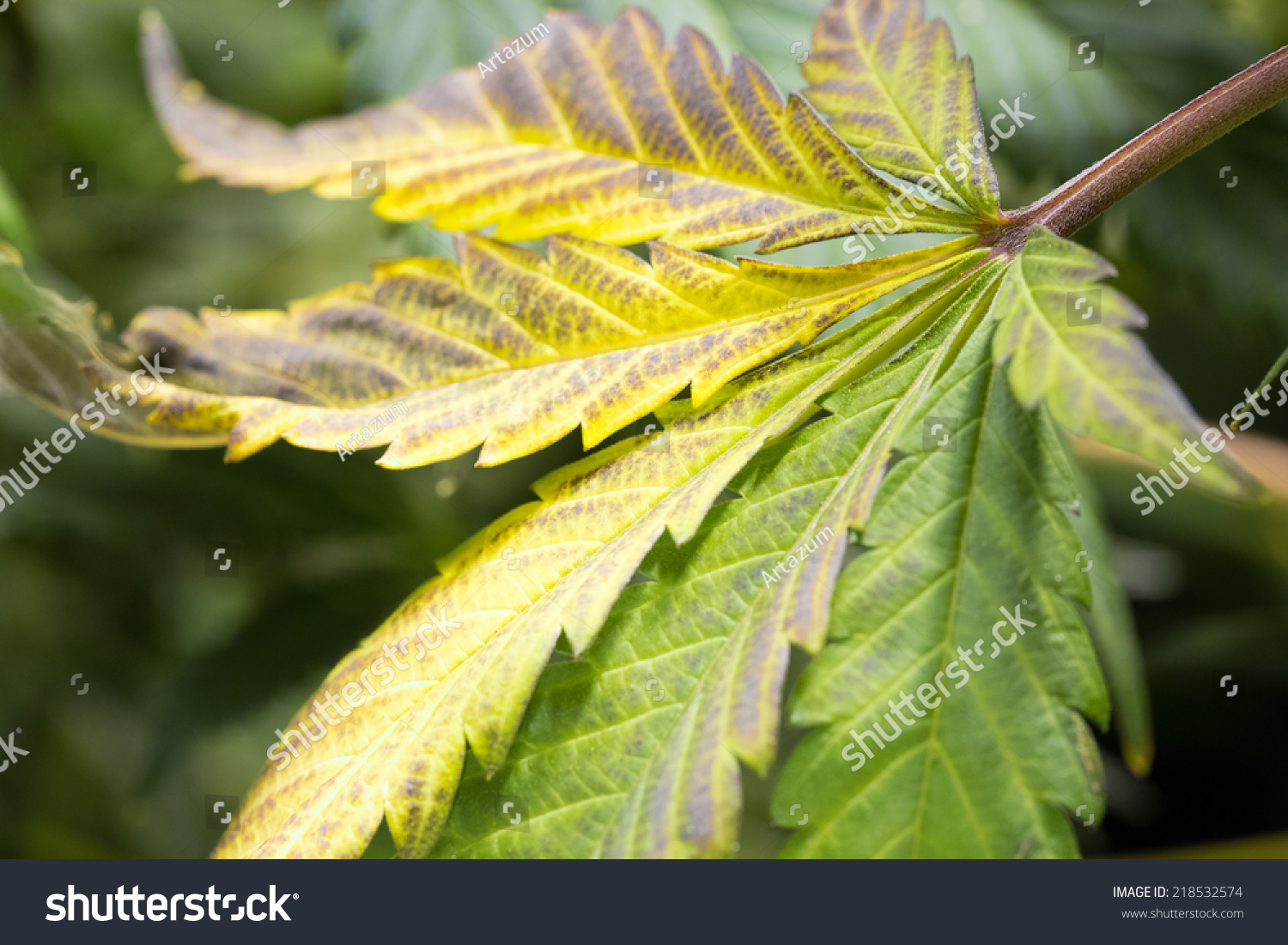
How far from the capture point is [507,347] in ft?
1.76

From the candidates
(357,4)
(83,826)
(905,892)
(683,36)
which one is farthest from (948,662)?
(83,826)

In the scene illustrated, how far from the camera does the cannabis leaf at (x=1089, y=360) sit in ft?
1.18

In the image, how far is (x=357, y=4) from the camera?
2.86 ft

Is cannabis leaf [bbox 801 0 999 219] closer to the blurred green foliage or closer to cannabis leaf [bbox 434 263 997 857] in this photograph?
cannabis leaf [bbox 434 263 997 857]

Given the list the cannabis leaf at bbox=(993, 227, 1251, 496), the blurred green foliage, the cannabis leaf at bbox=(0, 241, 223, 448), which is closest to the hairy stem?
the cannabis leaf at bbox=(993, 227, 1251, 496)

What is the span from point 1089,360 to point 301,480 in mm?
1040

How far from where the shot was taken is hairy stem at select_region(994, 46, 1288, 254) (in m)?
0.47

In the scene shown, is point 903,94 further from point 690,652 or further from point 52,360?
point 52,360

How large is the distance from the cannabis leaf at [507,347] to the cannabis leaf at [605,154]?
0.09 ft

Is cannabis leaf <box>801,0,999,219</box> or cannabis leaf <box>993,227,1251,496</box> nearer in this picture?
cannabis leaf <box>993,227,1251,496</box>

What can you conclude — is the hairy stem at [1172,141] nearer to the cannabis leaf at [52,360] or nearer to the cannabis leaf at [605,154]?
the cannabis leaf at [605,154]

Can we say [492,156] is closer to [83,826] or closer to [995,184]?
[995,184]

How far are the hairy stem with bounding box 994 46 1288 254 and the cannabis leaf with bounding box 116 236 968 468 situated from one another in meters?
Answer: 0.07

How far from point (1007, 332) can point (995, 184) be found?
109 millimetres
